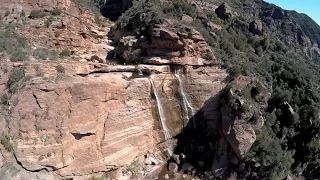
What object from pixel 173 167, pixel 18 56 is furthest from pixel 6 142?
pixel 173 167

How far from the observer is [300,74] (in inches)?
1039

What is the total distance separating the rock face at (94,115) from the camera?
1605 centimetres

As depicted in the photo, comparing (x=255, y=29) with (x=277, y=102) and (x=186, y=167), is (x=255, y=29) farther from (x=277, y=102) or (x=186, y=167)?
(x=186, y=167)

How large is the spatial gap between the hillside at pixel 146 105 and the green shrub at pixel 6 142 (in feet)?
0.14

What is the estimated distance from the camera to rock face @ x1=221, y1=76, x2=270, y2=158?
65.6ft

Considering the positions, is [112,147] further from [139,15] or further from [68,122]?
[139,15]

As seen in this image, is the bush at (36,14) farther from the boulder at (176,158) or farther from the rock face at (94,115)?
the boulder at (176,158)

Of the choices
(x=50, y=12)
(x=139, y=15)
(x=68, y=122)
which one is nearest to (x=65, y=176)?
(x=68, y=122)

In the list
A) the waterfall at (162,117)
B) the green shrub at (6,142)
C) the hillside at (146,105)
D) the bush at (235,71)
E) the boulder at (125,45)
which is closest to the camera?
the green shrub at (6,142)

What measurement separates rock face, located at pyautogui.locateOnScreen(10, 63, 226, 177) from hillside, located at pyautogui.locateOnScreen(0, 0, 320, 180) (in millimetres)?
54

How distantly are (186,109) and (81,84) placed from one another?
8034 mm

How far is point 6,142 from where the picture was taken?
15.2 metres

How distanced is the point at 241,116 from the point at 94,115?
8976 millimetres

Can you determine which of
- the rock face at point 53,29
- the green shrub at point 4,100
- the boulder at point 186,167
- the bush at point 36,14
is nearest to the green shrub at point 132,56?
the rock face at point 53,29
